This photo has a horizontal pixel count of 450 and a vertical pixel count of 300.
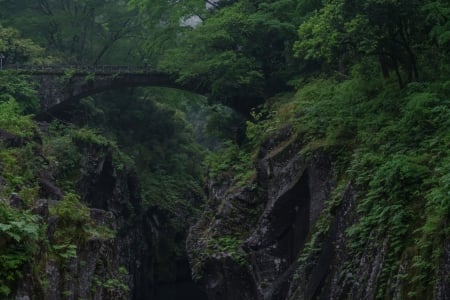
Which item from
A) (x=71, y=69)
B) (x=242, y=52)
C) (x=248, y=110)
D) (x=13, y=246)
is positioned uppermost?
(x=71, y=69)

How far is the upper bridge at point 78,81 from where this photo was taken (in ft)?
113

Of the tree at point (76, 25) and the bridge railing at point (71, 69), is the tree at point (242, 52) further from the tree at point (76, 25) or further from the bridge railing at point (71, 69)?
the tree at point (76, 25)

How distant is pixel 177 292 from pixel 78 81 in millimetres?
15890

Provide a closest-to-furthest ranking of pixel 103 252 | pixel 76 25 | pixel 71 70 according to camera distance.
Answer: pixel 103 252
pixel 71 70
pixel 76 25

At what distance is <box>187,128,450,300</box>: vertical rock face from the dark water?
14530 mm

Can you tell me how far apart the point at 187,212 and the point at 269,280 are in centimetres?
2165

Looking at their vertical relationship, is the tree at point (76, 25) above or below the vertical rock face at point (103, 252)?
above

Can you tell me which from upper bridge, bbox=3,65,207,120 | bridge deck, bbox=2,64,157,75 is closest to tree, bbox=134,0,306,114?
upper bridge, bbox=3,65,207,120

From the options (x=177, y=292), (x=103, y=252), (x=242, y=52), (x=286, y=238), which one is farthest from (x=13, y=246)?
(x=177, y=292)

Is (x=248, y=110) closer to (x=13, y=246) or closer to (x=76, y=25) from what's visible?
(x=76, y=25)

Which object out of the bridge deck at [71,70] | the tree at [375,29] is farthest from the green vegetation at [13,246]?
the bridge deck at [71,70]

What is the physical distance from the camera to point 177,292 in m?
40.6

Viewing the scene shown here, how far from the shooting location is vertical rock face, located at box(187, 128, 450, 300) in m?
14.1

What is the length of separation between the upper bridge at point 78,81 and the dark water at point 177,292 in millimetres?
13838
